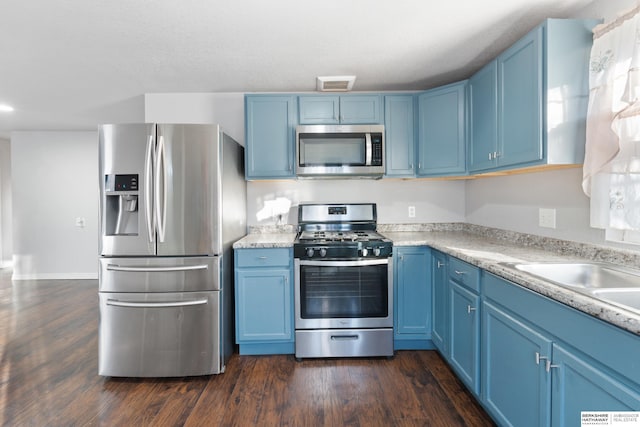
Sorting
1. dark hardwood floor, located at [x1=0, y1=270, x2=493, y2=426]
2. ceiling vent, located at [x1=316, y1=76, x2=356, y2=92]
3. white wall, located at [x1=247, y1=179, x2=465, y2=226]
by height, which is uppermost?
ceiling vent, located at [x1=316, y1=76, x2=356, y2=92]

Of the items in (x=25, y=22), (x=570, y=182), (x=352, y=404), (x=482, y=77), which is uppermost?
(x=25, y=22)

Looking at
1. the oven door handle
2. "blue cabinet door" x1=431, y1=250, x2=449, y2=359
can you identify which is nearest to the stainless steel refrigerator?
the oven door handle

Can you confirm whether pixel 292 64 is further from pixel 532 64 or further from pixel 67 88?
pixel 67 88

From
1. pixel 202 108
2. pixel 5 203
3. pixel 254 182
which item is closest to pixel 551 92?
pixel 254 182

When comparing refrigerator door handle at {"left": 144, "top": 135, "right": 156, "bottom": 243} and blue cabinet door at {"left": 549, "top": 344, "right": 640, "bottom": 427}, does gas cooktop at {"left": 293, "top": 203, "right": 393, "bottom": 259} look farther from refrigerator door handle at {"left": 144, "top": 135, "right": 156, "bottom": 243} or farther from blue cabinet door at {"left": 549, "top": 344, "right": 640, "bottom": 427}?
blue cabinet door at {"left": 549, "top": 344, "right": 640, "bottom": 427}

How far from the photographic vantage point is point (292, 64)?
247 centimetres

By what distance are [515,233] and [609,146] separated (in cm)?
A: 102

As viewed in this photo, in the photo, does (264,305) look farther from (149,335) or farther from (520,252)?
(520,252)

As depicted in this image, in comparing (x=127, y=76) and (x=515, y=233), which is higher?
(x=127, y=76)

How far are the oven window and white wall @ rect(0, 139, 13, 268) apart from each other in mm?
6155

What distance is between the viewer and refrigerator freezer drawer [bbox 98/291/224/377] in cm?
221

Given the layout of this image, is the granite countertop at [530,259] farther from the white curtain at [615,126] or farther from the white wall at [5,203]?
the white wall at [5,203]

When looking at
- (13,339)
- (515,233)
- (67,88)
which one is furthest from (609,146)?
(13,339)

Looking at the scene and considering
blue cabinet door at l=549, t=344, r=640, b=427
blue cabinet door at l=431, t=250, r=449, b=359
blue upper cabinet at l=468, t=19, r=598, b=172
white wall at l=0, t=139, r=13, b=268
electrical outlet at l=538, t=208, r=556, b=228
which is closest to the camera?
blue cabinet door at l=549, t=344, r=640, b=427
